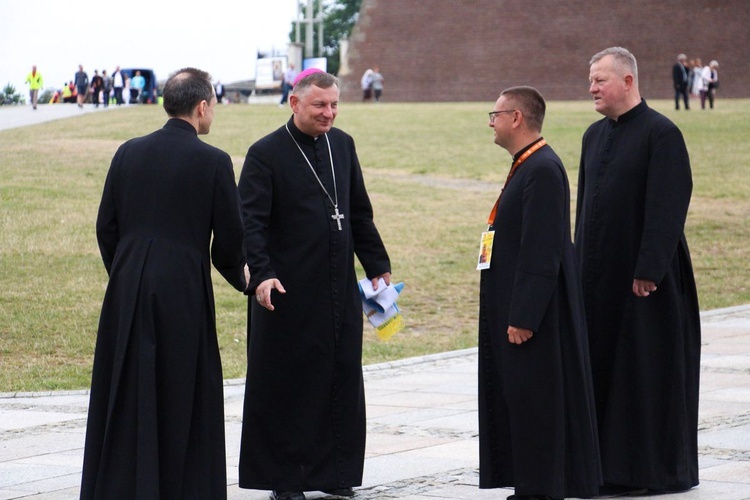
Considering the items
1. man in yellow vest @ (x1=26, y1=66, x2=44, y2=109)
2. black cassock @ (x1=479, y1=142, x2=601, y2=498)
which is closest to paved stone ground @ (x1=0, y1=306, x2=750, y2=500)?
black cassock @ (x1=479, y1=142, x2=601, y2=498)

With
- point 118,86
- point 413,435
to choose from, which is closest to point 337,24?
point 118,86

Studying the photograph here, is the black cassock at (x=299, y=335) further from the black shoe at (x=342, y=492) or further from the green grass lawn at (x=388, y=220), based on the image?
the green grass lawn at (x=388, y=220)

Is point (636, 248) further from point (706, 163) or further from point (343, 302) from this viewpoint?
point (706, 163)

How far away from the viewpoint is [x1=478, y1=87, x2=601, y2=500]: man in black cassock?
17.0 ft

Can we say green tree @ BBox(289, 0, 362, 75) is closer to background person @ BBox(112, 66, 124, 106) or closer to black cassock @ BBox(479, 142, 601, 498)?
background person @ BBox(112, 66, 124, 106)

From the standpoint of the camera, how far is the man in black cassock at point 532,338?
519cm

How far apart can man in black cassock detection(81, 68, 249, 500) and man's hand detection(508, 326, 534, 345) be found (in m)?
1.14

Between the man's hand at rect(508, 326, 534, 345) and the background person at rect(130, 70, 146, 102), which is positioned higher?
the background person at rect(130, 70, 146, 102)

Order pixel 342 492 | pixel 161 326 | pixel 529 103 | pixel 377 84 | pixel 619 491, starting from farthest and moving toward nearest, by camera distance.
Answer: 1. pixel 377 84
2. pixel 619 491
3. pixel 342 492
4. pixel 529 103
5. pixel 161 326

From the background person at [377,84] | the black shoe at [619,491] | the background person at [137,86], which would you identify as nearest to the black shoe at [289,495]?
the black shoe at [619,491]

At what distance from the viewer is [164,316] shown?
4.92 m

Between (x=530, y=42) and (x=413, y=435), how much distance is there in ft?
163

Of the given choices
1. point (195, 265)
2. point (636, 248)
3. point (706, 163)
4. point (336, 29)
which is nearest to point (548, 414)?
point (636, 248)

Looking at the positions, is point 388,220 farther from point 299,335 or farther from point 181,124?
point 181,124
